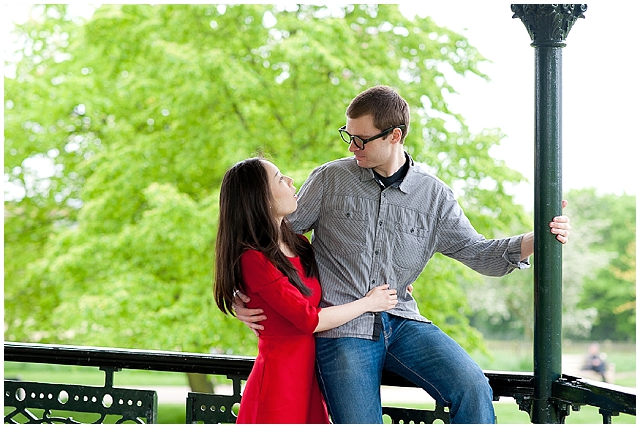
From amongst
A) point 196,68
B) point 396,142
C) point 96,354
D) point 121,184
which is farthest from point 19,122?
point 396,142

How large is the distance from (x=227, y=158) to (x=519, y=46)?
35.3 feet

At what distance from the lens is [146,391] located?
2531mm

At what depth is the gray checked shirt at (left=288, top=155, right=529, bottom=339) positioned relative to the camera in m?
2.32

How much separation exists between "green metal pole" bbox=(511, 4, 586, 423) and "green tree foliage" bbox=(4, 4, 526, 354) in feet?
14.9

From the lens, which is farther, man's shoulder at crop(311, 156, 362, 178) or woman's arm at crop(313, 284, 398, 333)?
man's shoulder at crop(311, 156, 362, 178)

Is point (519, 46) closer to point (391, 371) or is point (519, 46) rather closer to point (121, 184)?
point (121, 184)

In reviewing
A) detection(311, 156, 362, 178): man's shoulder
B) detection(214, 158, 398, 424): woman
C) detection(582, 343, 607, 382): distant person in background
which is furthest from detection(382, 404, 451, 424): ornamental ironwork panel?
detection(582, 343, 607, 382): distant person in background

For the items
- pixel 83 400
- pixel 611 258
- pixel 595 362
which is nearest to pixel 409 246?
pixel 83 400

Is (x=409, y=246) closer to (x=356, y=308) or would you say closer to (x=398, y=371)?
(x=356, y=308)

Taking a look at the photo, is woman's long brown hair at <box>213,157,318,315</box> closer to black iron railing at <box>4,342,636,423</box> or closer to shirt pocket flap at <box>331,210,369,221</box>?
shirt pocket flap at <box>331,210,369,221</box>

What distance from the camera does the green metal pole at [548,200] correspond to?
2.23 meters

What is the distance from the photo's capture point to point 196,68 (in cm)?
726

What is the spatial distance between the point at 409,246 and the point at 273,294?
0.46 meters

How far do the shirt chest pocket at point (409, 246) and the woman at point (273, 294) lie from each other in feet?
0.36
